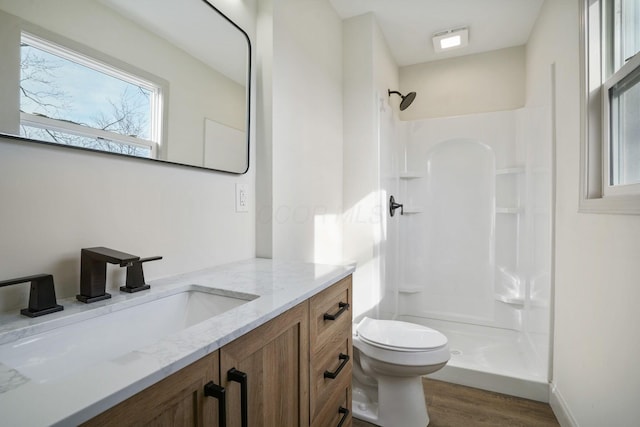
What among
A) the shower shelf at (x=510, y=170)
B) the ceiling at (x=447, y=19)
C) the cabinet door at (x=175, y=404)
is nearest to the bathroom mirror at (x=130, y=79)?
the cabinet door at (x=175, y=404)

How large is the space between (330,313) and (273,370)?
365 millimetres

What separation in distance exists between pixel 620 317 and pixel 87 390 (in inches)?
59.9

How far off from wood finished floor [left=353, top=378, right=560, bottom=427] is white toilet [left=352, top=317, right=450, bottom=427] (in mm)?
118

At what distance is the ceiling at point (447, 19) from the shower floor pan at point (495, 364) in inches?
93.3

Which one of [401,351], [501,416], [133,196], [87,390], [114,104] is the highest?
[114,104]

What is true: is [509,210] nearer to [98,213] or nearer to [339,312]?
[339,312]

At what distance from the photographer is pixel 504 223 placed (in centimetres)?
270

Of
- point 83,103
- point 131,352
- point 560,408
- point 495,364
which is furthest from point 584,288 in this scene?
point 83,103

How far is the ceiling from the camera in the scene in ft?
7.16

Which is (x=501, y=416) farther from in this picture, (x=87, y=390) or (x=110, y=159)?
(x=110, y=159)

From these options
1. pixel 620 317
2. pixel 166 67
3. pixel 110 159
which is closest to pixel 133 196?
pixel 110 159

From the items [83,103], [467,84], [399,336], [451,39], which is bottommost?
[399,336]

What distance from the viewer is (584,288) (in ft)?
4.61

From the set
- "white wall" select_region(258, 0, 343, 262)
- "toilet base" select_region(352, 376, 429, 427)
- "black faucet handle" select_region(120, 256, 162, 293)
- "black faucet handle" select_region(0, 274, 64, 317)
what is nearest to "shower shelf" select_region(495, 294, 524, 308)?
"toilet base" select_region(352, 376, 429, 427)
